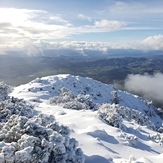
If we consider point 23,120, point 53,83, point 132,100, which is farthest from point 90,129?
point 132,100

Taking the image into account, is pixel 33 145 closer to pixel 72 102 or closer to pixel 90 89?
pixel 72 102

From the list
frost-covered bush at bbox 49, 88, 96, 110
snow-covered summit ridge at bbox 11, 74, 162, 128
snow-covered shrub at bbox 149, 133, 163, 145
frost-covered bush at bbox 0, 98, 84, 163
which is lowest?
snow-covered summit ridge at bbox 11, 74, 162, 128

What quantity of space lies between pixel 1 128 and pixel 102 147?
894cm

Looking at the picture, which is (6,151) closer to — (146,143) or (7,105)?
(7,105)

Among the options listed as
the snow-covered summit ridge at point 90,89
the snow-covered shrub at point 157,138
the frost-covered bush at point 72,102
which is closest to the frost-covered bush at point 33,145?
the snow-covered shrub at point 157,138

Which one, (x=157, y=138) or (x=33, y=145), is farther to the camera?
(x=157, y=138)

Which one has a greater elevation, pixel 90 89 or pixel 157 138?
pixel 157 138

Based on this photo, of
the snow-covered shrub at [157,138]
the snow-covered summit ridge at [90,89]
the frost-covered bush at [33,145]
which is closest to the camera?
the frost-covered bush at [33,145]

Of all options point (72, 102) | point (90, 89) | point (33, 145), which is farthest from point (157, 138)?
point (90, 89)

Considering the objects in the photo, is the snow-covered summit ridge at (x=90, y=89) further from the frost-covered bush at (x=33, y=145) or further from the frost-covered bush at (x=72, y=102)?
the frost-covered bush at (x=33, y=145)

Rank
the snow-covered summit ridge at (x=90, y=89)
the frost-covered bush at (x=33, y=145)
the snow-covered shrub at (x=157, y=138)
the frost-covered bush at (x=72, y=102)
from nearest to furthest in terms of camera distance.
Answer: the frost-covered bush at (x=33, y=145) < the snow-covered shrub at (x=157, y=138) < the frost-covered bush at (x=72, y=102) < the snow-covered summit ridge at (x=90, y=89)

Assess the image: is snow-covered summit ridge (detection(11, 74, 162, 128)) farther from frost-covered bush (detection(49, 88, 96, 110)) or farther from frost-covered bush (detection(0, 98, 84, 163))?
frost-covered bush (detection(0, 98, 84, 163))

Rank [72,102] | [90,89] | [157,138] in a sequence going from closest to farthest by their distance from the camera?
[157,138] → [72,102] → [90,89]

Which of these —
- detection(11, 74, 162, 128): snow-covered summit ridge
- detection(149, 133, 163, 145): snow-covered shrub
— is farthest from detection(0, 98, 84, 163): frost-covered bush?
detection(11, 74, 162, 128): snow-covered summit ridge
